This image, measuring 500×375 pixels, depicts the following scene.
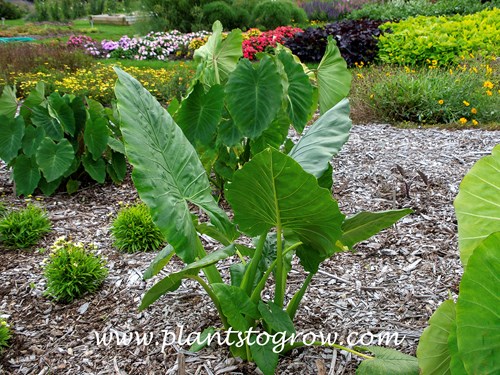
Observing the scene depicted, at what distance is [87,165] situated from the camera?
398 cm

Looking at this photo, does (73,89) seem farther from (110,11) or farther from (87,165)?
(110,11)

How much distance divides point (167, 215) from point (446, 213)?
2202 mm

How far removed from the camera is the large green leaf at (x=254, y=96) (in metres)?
2.65

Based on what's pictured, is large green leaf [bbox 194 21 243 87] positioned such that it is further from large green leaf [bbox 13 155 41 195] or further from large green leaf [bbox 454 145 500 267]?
large green leaf [bbox 454 145 500 267]

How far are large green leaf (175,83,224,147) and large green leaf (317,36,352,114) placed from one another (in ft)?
2.21

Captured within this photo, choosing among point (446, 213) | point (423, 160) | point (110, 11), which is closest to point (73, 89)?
point (423, 160)

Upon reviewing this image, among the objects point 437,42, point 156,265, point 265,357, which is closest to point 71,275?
point 156,265

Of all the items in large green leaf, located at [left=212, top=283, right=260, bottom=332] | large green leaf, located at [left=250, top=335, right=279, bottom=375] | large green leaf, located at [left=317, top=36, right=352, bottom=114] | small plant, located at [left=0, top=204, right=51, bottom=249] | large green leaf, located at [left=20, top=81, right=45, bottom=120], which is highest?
large green leaf, located at [left=317, top=36, right=352, bottom=114]

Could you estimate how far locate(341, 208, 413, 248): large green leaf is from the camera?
1812mm

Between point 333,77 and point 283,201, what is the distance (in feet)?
5.86

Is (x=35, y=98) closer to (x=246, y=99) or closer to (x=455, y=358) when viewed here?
(x=246, y=99)

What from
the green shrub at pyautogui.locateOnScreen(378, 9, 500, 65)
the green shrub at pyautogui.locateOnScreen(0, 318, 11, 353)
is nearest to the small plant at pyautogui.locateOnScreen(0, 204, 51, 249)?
the green shrub at pyautogui.locateOnScreen(0, 318, 11, 353)

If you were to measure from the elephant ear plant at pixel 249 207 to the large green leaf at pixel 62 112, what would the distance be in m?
2.25

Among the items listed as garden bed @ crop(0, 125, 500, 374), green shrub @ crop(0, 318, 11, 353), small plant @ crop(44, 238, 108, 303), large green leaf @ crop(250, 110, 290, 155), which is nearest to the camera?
garden bed @ crop(0, 125, 500, 374)
